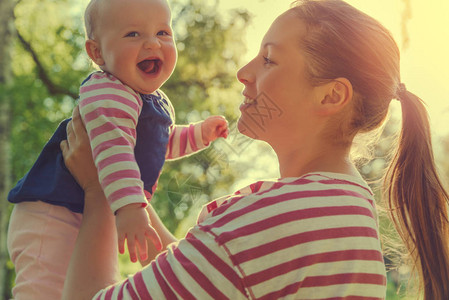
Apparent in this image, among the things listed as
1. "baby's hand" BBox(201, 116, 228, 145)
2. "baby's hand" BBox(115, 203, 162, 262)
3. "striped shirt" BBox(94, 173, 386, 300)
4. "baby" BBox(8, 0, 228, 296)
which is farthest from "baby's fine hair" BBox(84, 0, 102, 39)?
"striped shirt" BBox(94, 173, 386, 300)

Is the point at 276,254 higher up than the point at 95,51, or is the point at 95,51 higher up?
the point at 95,51

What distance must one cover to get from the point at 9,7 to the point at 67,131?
3.96m

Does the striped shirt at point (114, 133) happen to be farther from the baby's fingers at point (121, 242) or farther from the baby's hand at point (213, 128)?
the baby's hand at point (213, 128)

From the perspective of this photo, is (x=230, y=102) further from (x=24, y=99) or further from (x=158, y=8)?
(x=158, y=8)

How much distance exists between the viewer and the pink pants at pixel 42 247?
40.1 inches

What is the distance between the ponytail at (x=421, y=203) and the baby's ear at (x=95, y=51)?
633 mm

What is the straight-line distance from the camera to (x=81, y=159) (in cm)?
104

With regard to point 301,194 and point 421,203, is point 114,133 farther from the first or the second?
point 421,203

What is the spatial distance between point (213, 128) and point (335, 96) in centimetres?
40

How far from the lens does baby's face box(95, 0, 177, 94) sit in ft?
3.57

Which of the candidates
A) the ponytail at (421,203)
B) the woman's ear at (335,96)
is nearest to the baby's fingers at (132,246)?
the woman's ear at (335,96)

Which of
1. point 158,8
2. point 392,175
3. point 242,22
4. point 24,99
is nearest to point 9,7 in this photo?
point 24,99

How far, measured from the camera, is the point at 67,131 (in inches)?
43.8

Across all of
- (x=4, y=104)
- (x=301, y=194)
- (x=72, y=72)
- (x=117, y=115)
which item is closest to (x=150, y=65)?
(x=117, y=115)
